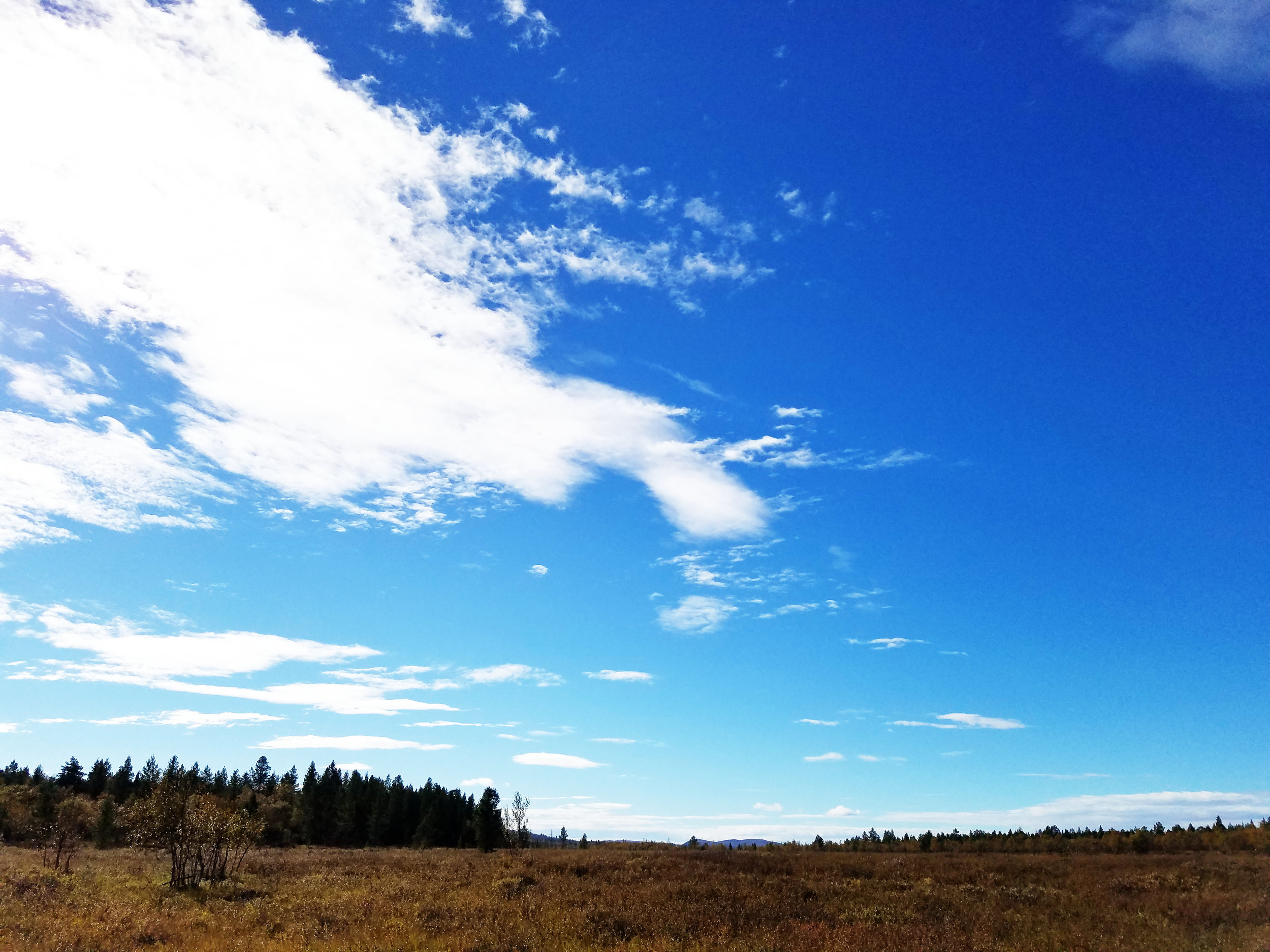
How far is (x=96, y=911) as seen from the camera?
20.8m

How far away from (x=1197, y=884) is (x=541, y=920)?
91.6 ft

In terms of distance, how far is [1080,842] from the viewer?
7562 centimetres

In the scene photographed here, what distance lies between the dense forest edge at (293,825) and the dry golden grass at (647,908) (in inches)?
87.1

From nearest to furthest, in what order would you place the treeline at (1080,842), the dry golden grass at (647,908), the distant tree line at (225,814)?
the dry golden grass at (647,908) → the distant tree line at (225,814) → the treeline at (1080,842)

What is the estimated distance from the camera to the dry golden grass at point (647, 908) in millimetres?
16703

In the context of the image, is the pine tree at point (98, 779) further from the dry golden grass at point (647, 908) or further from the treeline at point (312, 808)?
the dry golden grass at point (647, 908)

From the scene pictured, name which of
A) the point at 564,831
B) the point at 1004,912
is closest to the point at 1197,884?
the point at 1004,912

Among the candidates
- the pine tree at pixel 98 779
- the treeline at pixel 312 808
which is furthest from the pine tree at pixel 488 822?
the pine tree at pixel 98 779

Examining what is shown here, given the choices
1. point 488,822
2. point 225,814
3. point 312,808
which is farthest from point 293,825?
point 225,814

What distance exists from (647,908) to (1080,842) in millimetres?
75838

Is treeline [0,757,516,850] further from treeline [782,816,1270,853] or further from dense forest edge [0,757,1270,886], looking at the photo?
treeline [782,816,1270,853]

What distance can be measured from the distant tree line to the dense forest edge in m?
0.13

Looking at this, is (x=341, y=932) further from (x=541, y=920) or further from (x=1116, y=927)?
(x=1116, y=927)

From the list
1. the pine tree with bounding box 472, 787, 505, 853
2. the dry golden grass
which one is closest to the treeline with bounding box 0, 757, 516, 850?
the pine tree with bounding box 472, 787, 505, 853
